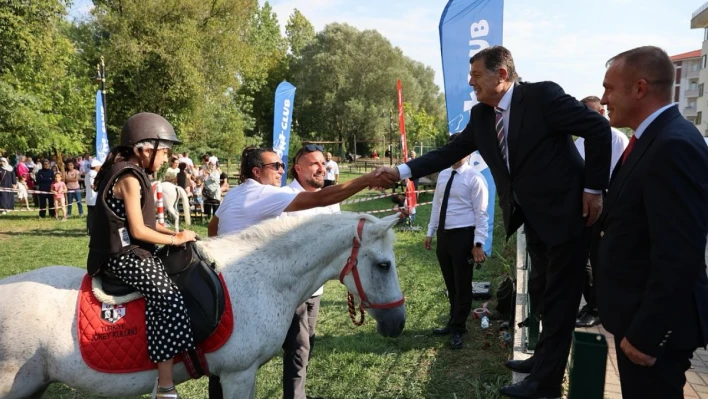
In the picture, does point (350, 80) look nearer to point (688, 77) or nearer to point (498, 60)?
point (498, 60)

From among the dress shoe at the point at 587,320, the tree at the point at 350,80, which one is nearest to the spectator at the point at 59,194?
the dress shoe at the point at 587,320

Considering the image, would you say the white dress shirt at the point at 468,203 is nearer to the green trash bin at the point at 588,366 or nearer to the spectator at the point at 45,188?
the green trash bin at the point at 588,366

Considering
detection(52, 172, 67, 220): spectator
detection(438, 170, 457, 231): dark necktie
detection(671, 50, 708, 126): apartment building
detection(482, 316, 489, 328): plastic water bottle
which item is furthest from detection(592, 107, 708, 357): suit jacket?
detection(671, 50, 708, 126): apartment building

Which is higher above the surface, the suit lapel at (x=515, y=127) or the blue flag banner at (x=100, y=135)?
the blue flag banner at (x=100, y=135)

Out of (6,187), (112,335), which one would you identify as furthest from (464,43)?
(6,187)

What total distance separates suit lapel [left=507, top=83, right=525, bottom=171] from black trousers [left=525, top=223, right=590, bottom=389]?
0.49 m

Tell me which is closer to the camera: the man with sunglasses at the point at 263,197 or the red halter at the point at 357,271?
the red halter at the point at 357,271

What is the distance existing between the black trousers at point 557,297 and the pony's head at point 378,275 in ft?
3.29

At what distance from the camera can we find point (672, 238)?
5.75 feet

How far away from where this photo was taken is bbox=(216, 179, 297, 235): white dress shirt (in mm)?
3303

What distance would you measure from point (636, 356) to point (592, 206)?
3.51 feet

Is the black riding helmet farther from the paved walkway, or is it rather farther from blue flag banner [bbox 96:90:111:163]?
blue flag banner [bbox 96:90:111:163]

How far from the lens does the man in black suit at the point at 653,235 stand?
1759 mm

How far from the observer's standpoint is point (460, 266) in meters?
5.38
